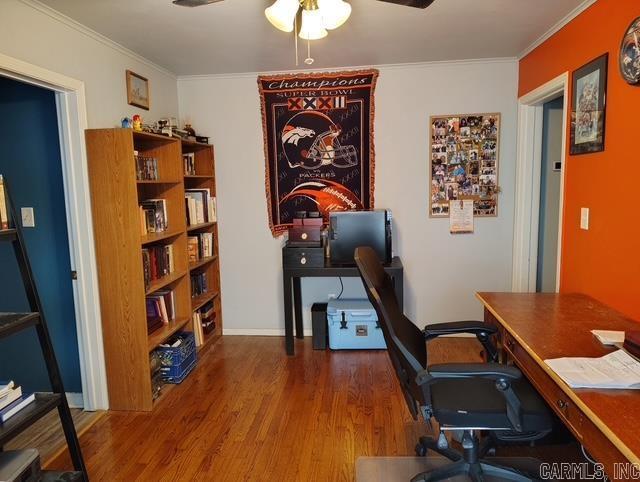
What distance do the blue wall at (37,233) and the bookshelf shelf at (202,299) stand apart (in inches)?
35.5

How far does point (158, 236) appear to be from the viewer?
2.84m

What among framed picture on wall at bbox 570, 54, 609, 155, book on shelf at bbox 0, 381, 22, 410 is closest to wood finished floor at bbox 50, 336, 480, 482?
book on shelf at bbox 0, 381, 22, 410

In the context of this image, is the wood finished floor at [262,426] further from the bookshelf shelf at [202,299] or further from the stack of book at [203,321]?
the bookshelf shelf at [202,299]

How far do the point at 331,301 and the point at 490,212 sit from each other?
1.54m

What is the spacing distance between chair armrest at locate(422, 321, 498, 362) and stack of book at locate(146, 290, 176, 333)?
1866 millimetres

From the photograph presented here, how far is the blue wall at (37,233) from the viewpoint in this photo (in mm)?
2572

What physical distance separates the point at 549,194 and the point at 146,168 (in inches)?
121

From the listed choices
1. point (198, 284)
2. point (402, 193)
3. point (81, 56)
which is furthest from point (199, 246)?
point (402, 193)

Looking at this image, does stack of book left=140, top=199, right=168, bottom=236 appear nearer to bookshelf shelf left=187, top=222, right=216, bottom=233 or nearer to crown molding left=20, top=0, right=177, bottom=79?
bookshelf shelf left=187, top=222, right=216, bottom=233

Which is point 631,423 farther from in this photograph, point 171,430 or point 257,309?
point 257,309

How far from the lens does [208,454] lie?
7.27 ft

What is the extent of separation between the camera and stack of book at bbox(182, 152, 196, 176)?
3405 millimetres

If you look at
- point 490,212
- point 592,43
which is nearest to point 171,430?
point 490,212

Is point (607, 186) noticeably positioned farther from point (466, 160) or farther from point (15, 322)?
point (15, 322)
